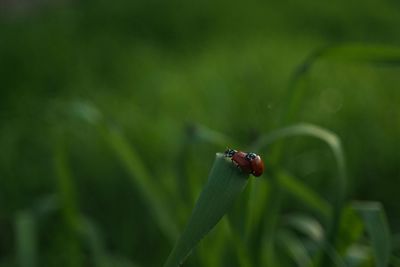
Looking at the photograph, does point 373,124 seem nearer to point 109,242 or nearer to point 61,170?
point 109,242

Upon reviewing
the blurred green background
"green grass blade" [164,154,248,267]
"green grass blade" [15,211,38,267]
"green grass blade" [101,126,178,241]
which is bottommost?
"green grass blade" [164,154,248,267]

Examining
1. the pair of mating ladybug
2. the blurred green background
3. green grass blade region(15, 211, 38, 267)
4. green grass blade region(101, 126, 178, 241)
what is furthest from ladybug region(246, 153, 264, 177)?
green grass blade region(15, 211, 38, 267)

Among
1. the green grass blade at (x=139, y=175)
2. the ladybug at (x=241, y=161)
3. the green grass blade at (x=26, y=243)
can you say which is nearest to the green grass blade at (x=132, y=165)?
the green grass blade at (x=139, y=175)

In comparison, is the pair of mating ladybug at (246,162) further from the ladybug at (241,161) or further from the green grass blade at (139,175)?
the green grass blade at (139,175)

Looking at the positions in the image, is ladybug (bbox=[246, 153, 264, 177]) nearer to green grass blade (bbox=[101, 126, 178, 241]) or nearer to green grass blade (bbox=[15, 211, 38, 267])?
green grass blade (bbox=[101, 126, 178, 241])

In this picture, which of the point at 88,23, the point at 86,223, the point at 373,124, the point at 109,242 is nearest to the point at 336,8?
the point at 88,23

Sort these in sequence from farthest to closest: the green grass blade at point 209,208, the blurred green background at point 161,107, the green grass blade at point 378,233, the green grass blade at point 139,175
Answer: the blurred green background at point 161,107
the green grass blade at point 139,175
the green grass blade at point 378,233
the green grass blade at point 209,208
